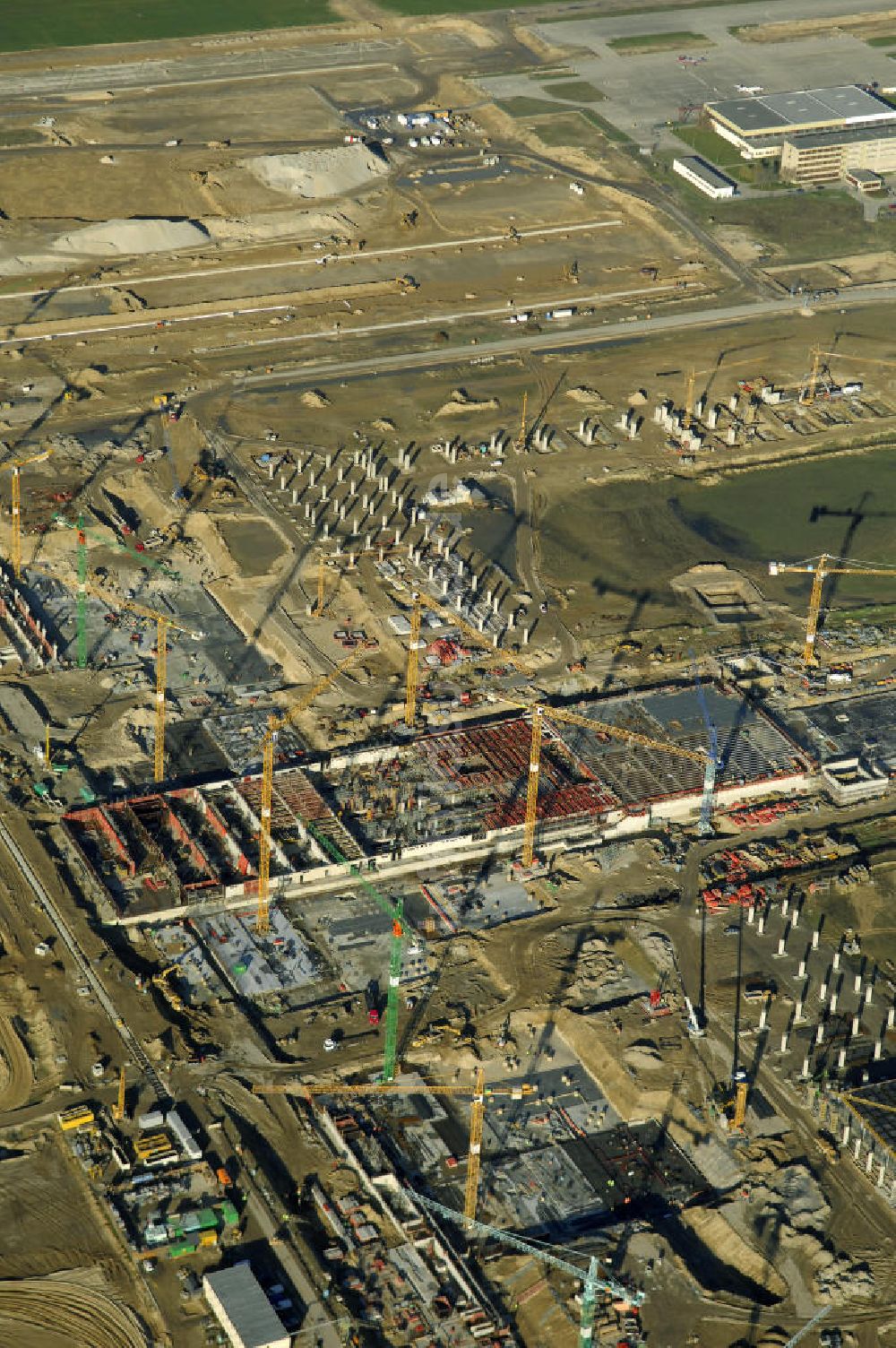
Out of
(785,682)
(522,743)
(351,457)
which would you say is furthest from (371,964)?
(351,457)

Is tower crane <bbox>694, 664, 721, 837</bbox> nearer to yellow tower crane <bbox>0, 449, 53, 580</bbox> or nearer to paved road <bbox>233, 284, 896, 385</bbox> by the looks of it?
yellow tower crane <bbox>0, 449, 53, 580</bbox>

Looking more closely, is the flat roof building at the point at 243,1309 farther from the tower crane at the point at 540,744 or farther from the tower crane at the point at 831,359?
the tower crane at the point at 831,359

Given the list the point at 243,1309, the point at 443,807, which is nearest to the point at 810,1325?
the point at 243,1309

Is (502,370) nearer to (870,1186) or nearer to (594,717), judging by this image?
(594,717)

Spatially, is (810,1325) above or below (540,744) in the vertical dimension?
below

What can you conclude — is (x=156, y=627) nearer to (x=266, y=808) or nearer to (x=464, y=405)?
(x=266, y=808)

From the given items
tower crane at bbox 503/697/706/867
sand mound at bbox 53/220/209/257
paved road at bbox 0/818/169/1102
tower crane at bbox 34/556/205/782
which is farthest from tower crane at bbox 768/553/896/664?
sand mound at bbox 53/220/209/257
